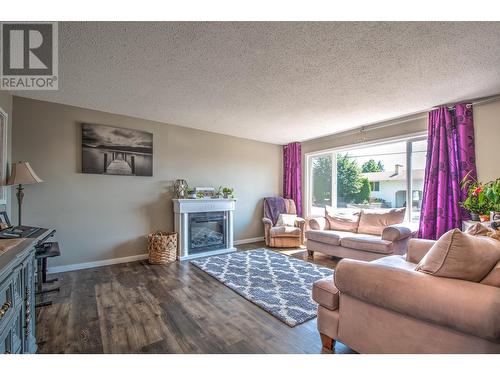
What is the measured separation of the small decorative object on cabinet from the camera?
4.05 m

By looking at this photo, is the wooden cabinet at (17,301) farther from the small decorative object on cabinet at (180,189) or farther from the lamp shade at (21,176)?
the small decorative object on cabinet at (180,189)

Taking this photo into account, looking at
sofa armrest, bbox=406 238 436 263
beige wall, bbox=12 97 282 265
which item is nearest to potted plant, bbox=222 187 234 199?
beige wall, bbox=12 97 282 265

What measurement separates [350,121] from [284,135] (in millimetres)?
1341

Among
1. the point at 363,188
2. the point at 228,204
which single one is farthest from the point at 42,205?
the point at 363,188

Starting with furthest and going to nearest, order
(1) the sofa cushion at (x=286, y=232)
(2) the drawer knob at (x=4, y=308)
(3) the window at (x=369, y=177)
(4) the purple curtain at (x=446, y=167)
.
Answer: (1) the sofa cushion at (x=286, y=232) < (3) the window at (x=369, y=177) < (4) the purple curtain at (x=446, y=167) < (2) the drawer knob at (x=4, y=308)

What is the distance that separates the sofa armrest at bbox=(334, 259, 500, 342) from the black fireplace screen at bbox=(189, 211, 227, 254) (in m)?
2.96

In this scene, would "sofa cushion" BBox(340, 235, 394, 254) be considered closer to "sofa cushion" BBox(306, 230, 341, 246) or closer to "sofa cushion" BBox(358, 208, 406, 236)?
"sofa cushion" BBox(306, 230, 341, 246)

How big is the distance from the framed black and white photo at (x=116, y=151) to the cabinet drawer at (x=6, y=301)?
2.57 metres

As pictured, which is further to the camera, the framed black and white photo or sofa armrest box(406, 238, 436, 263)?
the framed black and white photo

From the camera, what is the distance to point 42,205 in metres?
3.07

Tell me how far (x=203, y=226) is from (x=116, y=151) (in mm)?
1848

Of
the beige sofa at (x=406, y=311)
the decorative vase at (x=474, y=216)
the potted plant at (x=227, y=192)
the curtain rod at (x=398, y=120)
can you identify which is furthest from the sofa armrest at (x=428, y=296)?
the potted plant at (x=227, y=192)

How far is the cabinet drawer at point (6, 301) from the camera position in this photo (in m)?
1.03

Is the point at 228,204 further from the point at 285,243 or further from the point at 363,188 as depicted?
the point at 363,188
